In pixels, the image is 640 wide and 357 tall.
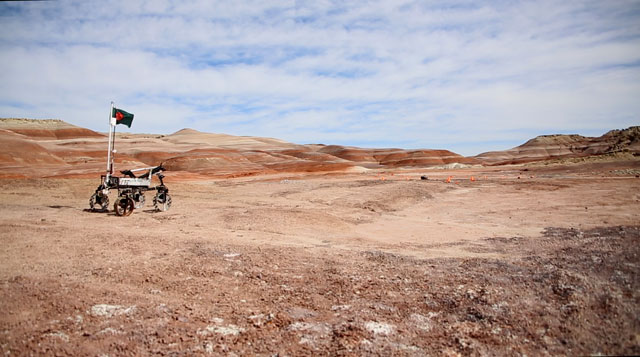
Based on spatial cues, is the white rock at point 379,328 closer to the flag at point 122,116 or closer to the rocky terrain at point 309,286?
the rocky terrain at point 309,286

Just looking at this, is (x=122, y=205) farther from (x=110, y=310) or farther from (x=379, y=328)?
(x=379, y=328)

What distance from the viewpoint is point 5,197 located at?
15.1 meters

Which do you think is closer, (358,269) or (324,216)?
(358,269)

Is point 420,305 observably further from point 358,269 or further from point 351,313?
point 358,269

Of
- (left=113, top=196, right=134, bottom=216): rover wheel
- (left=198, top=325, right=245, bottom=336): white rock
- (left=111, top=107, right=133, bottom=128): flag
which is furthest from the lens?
(left=111, top=107, right=133, bottom=128): flag

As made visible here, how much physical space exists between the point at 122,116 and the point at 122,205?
9.27ft

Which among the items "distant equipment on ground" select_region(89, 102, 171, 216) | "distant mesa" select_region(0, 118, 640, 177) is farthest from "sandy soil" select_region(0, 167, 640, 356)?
"distant mesa" select_region(0, 118, 640, 177)

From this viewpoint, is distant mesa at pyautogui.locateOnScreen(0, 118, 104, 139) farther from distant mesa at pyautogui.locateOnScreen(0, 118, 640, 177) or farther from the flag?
the flag

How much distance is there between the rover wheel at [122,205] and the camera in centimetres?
1170

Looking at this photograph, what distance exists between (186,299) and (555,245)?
22.5 ft

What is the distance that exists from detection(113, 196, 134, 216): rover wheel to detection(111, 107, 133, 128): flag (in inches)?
89.4

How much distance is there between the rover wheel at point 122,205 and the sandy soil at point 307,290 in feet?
2.74

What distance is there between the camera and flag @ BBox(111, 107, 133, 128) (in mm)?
12383

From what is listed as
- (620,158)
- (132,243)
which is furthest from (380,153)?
(132,243)
